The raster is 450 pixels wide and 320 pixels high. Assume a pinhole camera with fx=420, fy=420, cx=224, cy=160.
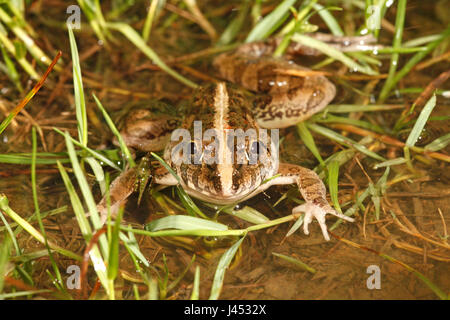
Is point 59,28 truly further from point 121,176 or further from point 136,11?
A: point 121,176

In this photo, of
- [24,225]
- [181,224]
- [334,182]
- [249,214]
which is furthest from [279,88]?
[24,225]

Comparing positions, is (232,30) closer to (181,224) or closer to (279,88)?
(279,88)

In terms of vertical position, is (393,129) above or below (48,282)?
above

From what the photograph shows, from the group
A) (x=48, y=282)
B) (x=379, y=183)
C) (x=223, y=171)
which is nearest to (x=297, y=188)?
(x=379, y=183)

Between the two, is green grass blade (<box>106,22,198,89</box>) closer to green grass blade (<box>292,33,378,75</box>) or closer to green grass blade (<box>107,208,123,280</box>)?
green grass blade (<box>292,33,378,75</box>)

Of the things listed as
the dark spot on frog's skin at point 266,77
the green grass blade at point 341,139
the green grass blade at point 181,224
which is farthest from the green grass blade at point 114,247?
the dark spot on frog's skin at point 266,77

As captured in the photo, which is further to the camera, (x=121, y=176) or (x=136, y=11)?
(x=136, y=11)
